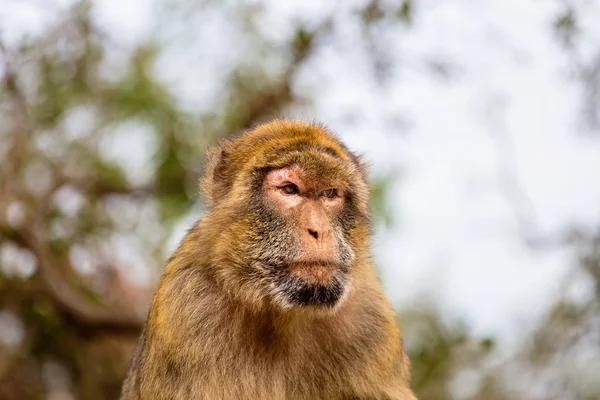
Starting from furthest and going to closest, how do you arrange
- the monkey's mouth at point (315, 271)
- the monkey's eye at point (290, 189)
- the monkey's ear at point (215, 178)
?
the monkey's ear at point (215, 178) < the monkey's eye at point (290, 189) < the monkey's mouth at point (315, 271)

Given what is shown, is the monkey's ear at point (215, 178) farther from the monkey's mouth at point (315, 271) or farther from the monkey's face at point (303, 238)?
the monkey's mouth at point (315, 271)

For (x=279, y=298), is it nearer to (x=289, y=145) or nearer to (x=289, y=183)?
(x=289, y=183)

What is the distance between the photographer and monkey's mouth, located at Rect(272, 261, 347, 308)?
3756 millimetres

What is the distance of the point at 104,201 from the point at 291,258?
5.95 meters

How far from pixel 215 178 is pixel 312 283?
1.10 meters

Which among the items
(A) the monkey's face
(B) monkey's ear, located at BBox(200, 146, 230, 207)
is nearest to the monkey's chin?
(A) the monkey's face

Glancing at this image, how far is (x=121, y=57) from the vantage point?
8.65 m

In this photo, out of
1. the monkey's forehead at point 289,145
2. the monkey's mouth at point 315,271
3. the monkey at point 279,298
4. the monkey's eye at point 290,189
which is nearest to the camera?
the monkey's mouth at point 315,271

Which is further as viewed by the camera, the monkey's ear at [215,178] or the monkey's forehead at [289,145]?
the monkey's ear at [215,178]

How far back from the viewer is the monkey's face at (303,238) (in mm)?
3777

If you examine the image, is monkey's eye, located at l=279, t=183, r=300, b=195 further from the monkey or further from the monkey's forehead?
the monkey's forehead

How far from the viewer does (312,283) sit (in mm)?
3752

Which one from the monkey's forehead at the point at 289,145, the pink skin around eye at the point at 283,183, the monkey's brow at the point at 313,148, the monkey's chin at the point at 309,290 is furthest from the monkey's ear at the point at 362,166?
the monkey's chin at the point at 309,290

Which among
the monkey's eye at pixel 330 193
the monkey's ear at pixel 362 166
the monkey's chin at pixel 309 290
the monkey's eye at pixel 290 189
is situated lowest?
the monkey's chin at pixel 309 290
